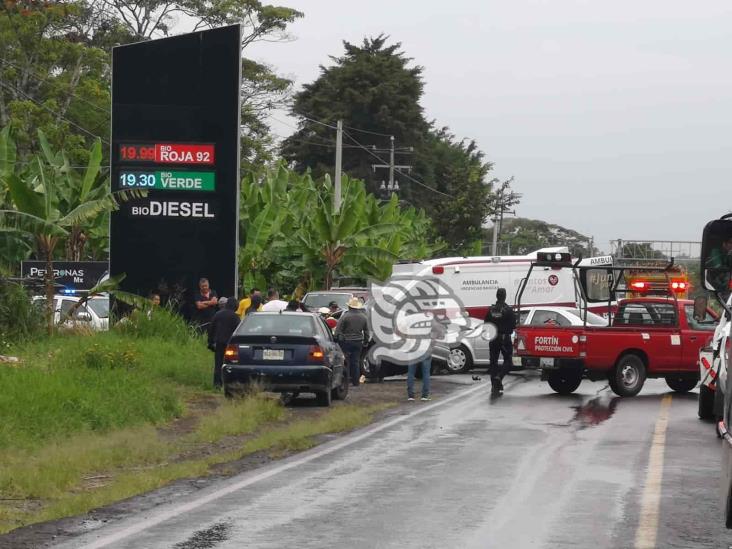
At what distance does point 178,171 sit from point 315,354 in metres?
8.32

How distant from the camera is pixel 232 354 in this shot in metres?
20.3

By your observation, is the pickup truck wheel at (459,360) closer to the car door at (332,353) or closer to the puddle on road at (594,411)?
the puddle on road at (594,411)

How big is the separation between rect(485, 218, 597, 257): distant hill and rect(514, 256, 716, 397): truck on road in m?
108

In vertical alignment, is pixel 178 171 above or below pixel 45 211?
above

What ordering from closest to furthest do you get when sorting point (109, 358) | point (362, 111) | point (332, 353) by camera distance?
1. point (109, 358)
2. point (332, 353)
3. point (362, 111)

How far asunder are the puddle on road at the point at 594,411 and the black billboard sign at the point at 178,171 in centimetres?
830

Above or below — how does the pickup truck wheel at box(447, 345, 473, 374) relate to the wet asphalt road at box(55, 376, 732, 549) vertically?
above

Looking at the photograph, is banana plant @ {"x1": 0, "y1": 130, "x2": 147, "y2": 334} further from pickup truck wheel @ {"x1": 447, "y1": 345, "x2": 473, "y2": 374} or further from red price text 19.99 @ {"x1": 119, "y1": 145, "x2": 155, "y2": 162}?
pickup truck wheel @ {"x1": 447, "y1": 345, "x2": 473, "y2": 374}

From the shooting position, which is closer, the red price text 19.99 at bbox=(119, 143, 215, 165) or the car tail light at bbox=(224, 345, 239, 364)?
the car tail light at bbox=(224, 345, 239, 364)

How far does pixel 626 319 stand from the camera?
2398cm

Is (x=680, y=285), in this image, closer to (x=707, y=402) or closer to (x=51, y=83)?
(x=707, y=402)

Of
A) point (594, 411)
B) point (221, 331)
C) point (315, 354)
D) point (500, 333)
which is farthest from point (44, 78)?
point (594, 411)

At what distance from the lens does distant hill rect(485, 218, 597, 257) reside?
13625 centimetres


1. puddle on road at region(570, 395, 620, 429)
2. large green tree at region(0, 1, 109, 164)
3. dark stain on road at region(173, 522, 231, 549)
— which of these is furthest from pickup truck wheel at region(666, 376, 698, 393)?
large green tree at region(0, 1, 109, 164)
